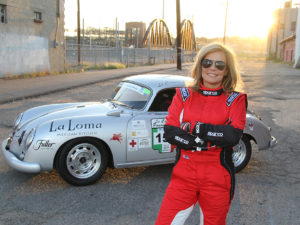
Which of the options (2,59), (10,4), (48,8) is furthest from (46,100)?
(48,8)

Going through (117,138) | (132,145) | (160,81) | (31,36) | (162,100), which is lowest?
(132,145)

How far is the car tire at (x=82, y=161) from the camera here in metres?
4.06

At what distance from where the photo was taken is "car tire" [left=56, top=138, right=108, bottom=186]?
4.06m

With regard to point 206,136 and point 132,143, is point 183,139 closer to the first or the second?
point 206,136

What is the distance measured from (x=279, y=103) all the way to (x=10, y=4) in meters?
14.4

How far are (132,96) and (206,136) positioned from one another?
2.78 m

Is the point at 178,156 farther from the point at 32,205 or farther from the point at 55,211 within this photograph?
the point at 32,205

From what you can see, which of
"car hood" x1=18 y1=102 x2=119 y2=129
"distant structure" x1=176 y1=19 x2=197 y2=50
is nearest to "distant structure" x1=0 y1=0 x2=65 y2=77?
"car hood" x1=18 y1=102 x2=119 y2=129

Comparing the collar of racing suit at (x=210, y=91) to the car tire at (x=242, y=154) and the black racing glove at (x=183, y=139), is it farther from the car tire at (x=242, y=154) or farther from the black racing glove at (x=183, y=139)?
the car tire at (x=242, y=154)

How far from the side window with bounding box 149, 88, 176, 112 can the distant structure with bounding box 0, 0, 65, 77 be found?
15.0 metres

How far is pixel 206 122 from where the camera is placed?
2.26 m

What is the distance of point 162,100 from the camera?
15.1 ft

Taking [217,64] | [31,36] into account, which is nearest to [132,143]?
[217,64]

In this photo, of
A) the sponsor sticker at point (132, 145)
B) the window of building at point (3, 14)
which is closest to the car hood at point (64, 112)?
the sponsor sticker at point (132, 145)
